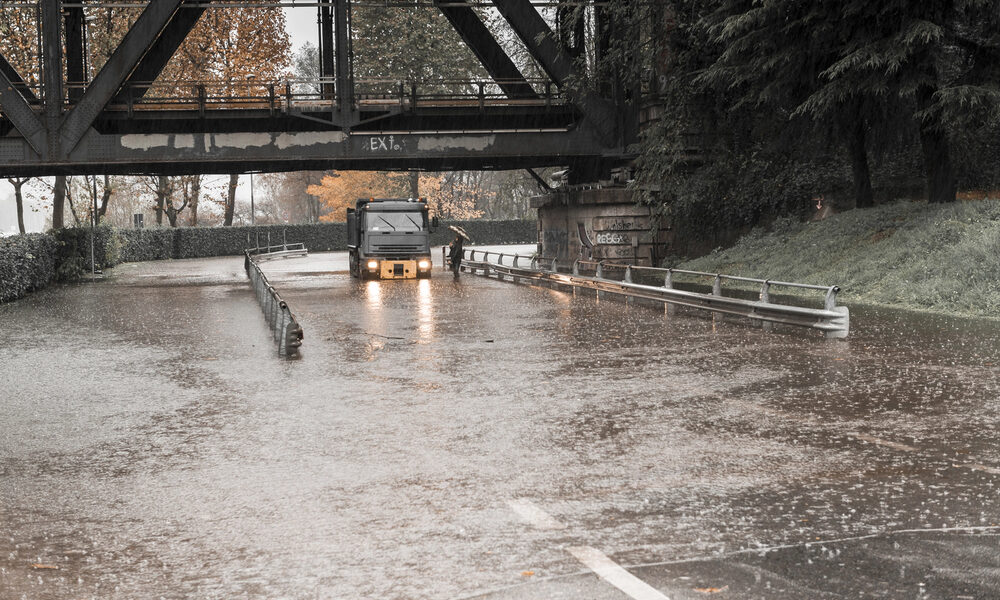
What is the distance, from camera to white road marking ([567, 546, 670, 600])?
530 centimetres

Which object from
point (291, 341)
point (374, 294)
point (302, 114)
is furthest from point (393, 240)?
point (291, 341)

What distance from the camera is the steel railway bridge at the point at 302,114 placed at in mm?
32844

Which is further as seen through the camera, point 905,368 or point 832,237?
point 832,237

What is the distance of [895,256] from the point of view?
82.3 feet

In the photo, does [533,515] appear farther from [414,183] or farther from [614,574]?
[414,183]

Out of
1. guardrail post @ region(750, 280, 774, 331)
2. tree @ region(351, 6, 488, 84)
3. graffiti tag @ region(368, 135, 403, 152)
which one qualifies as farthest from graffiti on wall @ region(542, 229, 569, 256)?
tree @ region(351, 6, 488, 84)

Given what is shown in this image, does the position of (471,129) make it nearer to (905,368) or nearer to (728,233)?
(728,233)

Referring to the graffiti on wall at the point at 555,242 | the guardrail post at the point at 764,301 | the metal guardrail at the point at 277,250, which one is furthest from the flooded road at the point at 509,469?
the metal guardrail at the point at 277,250

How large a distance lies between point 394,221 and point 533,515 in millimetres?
34009

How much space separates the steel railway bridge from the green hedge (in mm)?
2529

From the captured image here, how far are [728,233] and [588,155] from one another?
5447mm

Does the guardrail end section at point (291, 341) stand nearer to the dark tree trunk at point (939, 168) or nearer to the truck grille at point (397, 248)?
the dark tree trunk at point (939, 168)

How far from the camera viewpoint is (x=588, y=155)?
1422 inches

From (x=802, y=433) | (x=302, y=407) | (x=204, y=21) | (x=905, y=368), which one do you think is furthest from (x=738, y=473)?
(x=204, y=21)
